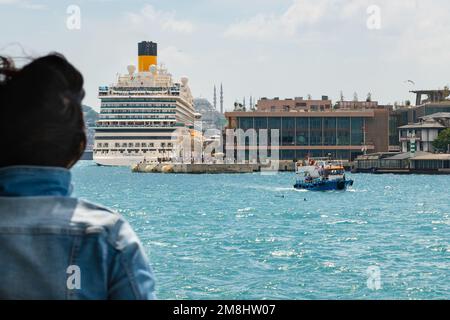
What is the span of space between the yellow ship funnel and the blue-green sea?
9335cm

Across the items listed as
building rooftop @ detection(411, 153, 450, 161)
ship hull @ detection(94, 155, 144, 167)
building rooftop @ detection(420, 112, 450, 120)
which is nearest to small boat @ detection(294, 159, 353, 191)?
building rooftop @ detection(411, 153, 450, 161)

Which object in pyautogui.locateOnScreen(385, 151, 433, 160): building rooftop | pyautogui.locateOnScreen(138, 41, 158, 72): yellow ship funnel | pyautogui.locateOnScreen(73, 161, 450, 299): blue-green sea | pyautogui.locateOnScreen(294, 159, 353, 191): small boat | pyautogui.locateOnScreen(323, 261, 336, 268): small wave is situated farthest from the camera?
pyautogui.locateOnScreen(138, 41, 158, 72): yellow ship funnel

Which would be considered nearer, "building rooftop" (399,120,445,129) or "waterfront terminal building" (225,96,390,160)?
"building rooftop" (399,120,445,129)

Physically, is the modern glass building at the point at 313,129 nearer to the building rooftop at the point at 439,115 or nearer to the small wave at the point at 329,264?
the building rooftop at the point at 439,115

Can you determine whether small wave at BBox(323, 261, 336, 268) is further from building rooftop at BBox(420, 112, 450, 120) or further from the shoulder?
building rooftop at BBox(420, 112, 450, 120)

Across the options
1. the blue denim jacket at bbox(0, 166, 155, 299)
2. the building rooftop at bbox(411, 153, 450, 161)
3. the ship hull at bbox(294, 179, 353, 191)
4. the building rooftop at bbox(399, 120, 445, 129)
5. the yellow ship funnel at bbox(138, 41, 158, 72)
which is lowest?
the ship hull at bbox(294, 179, 353, 191)

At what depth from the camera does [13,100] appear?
7.79 ft

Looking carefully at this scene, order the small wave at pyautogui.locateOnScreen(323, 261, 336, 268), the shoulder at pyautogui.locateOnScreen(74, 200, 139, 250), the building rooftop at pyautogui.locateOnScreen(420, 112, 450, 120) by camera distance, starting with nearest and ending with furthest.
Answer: the shoulder at pyautogui.locateOnScreen(74, 200, 139, 250), the small wave at pyautogui.locateOnScreen(323, 261, 336, 268), the building rooftop at pyautogui.locateOnScreen(420, 112, 450, 120)

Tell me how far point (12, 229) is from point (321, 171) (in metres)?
71.6

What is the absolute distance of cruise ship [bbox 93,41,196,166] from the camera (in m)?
124

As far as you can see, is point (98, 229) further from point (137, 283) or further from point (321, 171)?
point (321, 171)

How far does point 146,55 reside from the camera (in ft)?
501
